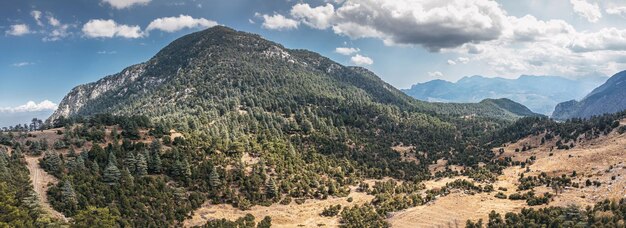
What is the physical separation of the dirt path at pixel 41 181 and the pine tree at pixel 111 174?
9.80 m

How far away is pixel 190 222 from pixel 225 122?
79452 millimetres

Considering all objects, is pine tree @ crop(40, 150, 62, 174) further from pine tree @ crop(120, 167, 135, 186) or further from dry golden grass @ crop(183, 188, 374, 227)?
dry golden grass @ crop(183, 188, 374, 227)

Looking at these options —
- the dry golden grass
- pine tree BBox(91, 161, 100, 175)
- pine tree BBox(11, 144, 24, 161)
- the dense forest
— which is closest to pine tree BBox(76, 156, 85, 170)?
the dense forest

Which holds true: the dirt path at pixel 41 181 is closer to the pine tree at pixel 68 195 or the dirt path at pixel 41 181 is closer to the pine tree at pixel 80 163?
the pine tree at pixel 68 195

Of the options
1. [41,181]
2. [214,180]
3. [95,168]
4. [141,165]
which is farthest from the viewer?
[214,180]

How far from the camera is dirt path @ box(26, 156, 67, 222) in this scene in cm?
6994

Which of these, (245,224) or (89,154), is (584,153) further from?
(89,154)

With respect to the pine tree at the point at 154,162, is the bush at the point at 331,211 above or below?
below

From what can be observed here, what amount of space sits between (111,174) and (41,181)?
13543mm

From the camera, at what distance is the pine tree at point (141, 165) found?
→ 96750 mm

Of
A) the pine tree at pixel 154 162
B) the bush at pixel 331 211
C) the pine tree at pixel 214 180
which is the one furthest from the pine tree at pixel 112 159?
the bush at pixel 331 211

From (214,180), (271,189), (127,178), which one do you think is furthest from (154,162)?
(271,189)

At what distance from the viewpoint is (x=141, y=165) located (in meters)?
96.8

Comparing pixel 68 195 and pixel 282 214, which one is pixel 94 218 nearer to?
pixel 68 195
